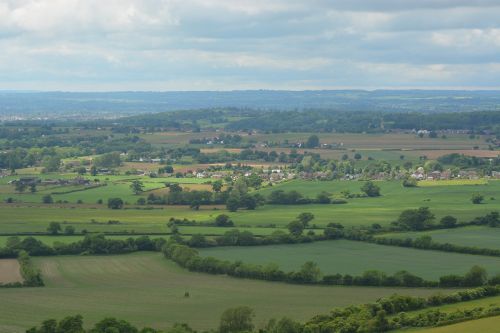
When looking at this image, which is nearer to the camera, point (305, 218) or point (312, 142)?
point (305, 218)

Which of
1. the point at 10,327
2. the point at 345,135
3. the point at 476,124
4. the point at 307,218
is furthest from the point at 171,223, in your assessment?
the point at 476,124

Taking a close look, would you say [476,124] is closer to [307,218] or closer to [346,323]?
[307,218]

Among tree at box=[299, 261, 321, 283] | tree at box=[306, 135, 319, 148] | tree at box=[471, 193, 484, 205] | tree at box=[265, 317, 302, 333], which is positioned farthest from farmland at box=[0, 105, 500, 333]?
tree at box=[306, 135, 319, 148]

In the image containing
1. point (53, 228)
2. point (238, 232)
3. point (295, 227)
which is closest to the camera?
point (238, 232)

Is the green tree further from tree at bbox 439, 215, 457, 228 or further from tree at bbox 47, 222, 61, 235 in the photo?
tree at bbox 439, 215, 457, 228

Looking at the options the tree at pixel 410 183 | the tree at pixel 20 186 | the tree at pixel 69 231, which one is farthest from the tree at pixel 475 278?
the tree at pixel 20 186

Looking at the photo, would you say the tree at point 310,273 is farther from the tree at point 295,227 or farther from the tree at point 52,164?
the tree at point 52,164

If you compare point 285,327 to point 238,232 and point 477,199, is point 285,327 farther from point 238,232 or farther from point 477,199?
point 477,199

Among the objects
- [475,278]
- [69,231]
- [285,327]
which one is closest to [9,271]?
[69,231]
